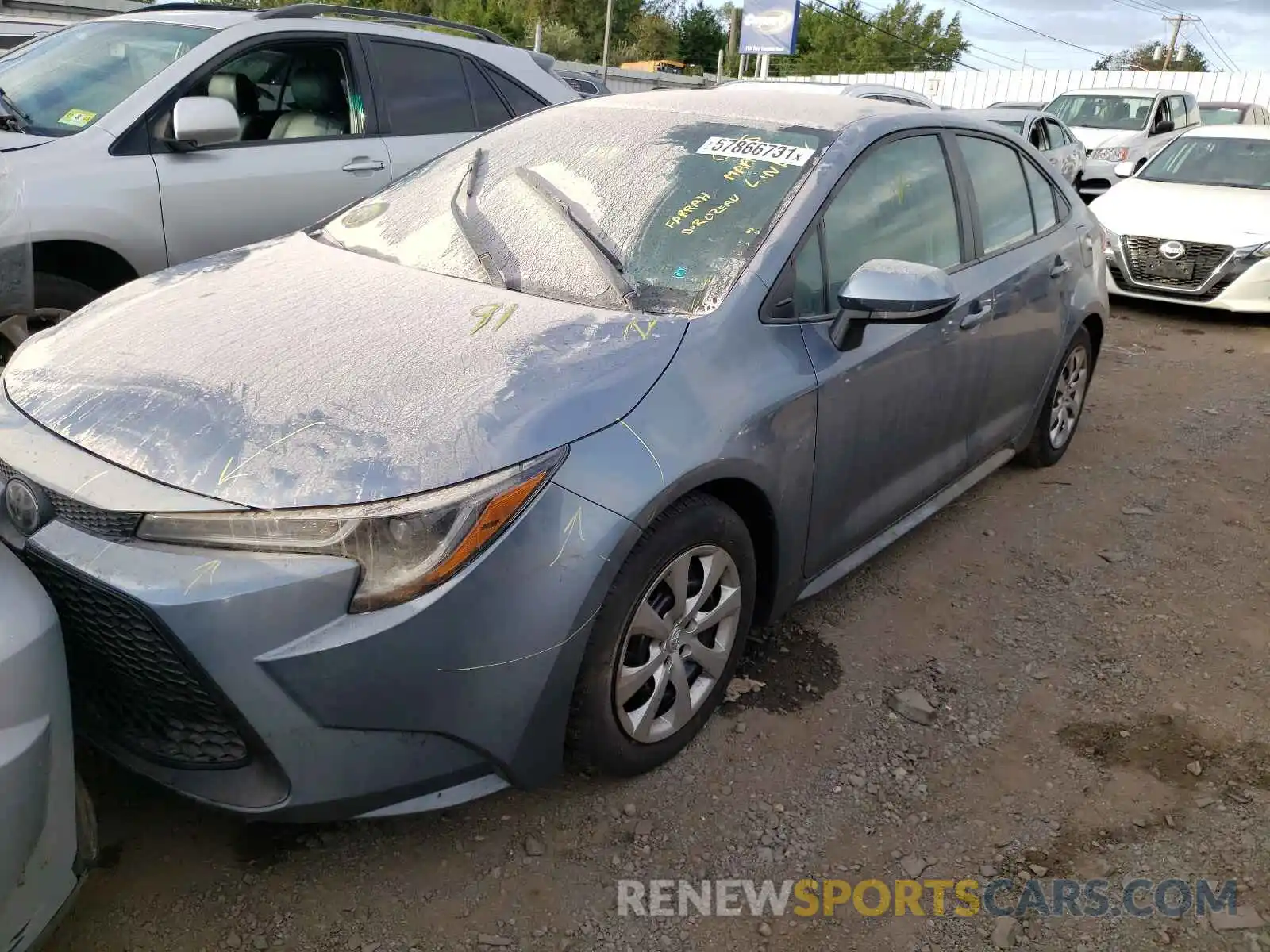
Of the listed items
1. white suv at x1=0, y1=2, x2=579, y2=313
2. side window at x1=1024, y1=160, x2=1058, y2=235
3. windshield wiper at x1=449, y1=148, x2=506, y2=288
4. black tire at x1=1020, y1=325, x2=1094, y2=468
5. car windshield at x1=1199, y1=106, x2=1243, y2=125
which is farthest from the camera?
car windshield at x1=1199, y1=106, x2=1243, y2=125

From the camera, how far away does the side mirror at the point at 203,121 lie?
13.2 feet

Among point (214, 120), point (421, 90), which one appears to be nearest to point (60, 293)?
point (214, 120)

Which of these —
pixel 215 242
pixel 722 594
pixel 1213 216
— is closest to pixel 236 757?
pixel 722 594

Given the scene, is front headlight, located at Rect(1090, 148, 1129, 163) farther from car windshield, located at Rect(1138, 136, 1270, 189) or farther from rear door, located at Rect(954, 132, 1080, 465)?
rear door, located at Rect(954, 132, 1080, 465)

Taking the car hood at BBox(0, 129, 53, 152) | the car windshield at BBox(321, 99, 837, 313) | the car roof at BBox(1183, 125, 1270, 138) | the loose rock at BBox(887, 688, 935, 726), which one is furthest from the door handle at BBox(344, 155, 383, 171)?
the car roof at BBox(1183, 125, 1270, 138)

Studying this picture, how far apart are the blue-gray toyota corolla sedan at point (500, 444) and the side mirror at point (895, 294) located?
0.4 inches

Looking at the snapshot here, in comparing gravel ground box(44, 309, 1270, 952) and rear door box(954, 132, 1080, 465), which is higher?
rear door box(954, 132, 1080, 465)

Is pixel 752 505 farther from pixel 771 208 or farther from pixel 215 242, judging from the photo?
pixel 215 242

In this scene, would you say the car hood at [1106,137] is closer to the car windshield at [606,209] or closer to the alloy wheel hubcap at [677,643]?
the car windshield at [606,209]

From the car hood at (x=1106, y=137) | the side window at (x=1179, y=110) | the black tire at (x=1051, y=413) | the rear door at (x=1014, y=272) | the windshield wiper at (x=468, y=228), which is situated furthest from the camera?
the side window at (x=1179, y=110)

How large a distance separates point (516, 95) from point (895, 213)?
3.03m

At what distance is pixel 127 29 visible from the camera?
462 cm

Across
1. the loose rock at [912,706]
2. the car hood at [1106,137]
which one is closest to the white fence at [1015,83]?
the car hood at [1106,137]

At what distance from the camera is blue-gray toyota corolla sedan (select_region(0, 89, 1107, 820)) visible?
6.16ft
